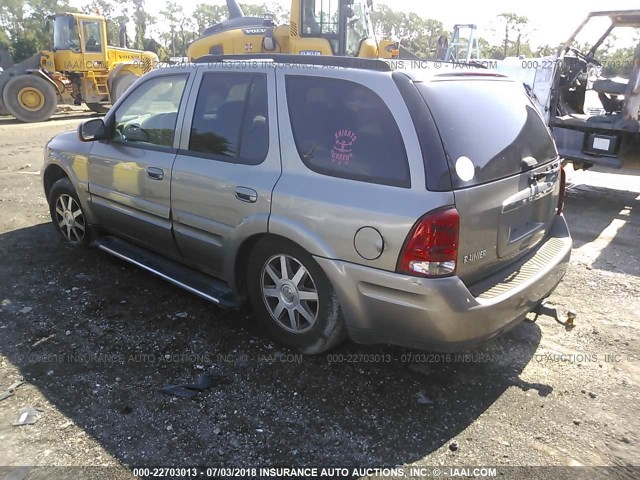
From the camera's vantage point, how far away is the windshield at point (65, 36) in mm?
15617

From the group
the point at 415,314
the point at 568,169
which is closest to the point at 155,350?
the point at 415,314

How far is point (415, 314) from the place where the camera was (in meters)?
2.69

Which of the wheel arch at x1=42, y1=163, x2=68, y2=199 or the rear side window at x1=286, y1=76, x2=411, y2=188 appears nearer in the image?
the rear side window at x1=286, y1=76, x2=411, y2=188

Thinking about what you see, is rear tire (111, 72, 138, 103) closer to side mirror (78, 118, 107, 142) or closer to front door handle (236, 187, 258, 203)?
side mirror (78, 118, 107, 142)

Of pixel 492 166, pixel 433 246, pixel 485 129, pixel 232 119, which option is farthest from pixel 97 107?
pixel 433 246

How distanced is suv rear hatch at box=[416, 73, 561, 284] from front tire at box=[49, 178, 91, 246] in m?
3.66

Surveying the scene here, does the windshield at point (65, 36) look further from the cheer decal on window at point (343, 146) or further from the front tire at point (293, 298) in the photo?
→ the cheer decal on window at point (343, 146)

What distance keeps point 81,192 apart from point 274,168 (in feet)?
8.30

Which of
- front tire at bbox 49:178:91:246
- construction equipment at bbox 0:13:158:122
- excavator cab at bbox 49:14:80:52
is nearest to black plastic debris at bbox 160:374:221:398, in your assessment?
front tire at bbox 49:178:91:246

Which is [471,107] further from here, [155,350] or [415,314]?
[155,350]

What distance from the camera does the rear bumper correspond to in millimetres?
2629

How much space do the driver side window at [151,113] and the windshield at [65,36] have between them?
13.6 metres

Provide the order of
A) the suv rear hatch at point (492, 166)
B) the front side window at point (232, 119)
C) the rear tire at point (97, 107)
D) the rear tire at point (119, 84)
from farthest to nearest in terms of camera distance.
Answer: the rear tire at point (97, 107) → the rear tire at point (119, 84) → the front side window at point (232, 119) → the suv rear hatch at point (492, 166)

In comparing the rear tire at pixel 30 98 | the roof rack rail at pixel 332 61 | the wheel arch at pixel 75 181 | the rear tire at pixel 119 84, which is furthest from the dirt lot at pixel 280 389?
the rear tire at pixel 119 84
